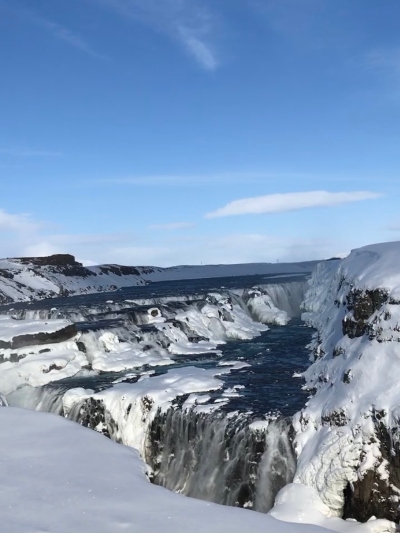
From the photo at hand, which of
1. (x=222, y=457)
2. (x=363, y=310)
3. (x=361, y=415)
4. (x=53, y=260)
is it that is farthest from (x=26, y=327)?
(x=53, y=260)

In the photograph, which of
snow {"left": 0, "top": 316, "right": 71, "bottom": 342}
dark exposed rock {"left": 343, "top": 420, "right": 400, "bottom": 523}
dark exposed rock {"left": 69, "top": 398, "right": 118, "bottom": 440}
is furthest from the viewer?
snow {"left": 0, "top": 316, "right": 71, "bottom": 342}

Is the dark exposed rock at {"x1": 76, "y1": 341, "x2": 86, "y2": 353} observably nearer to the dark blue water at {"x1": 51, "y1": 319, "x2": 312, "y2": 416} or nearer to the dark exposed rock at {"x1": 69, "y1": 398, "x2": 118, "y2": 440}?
the dark blue water at {"x1": 51, "y1": 319, "x2": 312, "y2": 416}

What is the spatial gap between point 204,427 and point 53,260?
49.1 m

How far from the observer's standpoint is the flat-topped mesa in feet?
184

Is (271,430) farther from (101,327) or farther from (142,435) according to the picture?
(101,327)

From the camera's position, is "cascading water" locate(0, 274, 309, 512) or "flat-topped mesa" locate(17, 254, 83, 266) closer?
"cascading water" locate(0, 274, 309, 512)

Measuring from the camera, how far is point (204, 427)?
11953mm

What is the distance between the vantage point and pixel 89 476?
7242 millimetres

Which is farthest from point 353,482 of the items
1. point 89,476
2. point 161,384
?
point 161,384

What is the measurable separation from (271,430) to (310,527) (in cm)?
487

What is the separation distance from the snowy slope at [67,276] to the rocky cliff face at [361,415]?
3289 centimetres

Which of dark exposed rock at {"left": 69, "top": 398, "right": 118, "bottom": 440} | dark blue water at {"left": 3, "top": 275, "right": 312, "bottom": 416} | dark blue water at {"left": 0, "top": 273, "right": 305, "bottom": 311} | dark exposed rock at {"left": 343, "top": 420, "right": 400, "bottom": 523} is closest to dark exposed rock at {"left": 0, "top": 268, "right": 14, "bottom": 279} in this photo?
dark blue water at {"left": 0, "top": 273, "right": 305, "bottom": 311}

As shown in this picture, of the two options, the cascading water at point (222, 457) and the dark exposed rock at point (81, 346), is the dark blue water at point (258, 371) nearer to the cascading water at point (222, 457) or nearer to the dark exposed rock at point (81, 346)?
the cascading water at point (222, 457)

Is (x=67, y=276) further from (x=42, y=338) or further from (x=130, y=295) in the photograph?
(x=42, y=338)
